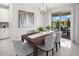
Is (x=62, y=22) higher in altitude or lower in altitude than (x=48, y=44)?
higher

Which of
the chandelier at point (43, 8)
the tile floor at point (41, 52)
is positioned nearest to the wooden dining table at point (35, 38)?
the tile floor at point (41, 52)

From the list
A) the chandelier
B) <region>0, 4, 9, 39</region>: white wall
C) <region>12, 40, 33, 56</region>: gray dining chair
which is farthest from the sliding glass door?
<region>0, 4, 9, 39</region>: white wall

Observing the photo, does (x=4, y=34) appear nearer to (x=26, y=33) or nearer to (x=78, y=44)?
(x=26, y=33)

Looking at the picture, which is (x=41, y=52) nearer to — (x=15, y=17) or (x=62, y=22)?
(x=62, y=22)

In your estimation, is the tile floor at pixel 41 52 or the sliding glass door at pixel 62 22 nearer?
the tile floor at pixel 41 52

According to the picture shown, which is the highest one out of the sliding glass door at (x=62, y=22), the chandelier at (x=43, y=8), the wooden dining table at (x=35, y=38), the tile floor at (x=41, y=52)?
the chandelier at (x=43, y=8)

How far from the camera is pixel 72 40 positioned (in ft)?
6.80

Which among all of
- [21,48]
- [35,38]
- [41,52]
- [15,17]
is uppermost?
[15,17]

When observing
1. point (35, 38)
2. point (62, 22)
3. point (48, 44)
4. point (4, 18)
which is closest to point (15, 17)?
point (4, 18)

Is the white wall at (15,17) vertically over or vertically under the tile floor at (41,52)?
over

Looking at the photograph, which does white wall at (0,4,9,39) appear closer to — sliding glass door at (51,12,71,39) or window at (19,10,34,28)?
window at (19,10,34,28)

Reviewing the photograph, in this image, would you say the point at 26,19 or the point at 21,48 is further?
the point at 26,19

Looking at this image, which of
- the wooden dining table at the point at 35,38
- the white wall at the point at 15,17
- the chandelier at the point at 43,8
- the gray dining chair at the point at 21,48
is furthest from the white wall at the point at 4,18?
the chandelier at the point at 43,8

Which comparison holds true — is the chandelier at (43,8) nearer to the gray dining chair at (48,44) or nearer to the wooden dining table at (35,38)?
the wooden dining table at (35,38)
